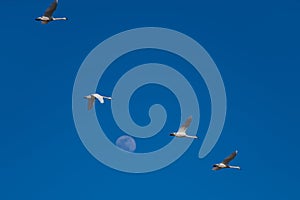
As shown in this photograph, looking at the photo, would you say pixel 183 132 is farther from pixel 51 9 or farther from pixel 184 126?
pixel 51 9

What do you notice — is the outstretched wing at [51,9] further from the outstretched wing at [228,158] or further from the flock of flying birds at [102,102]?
the outstretched wing at [228,158]

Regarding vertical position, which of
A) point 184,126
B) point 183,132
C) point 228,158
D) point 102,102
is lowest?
point 228,158

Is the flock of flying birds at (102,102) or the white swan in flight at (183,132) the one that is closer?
the flock of flying birds at (102,102)

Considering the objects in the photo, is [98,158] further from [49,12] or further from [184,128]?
[49,12]

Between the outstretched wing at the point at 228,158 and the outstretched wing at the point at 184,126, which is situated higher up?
the outstretched wing at the point at 184,126

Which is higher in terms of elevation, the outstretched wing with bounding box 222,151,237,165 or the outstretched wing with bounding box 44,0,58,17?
the outstretched wing with bounding box 44,0,58,17

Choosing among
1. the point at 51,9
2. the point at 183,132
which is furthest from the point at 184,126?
the point at 51,9

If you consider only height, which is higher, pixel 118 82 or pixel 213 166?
pixel 118 82

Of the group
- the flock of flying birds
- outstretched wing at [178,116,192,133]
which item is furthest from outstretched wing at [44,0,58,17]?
outstretched wing at [178,116,192,133]

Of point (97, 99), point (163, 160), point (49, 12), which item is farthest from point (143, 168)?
point (49, 12)

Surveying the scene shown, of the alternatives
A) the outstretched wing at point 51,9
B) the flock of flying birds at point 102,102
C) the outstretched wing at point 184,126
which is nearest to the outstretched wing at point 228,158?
the flock of flying birds at point 102,102

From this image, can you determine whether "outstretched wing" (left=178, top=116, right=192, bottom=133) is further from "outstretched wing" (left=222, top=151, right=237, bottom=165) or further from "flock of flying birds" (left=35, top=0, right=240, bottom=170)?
"outstretched wing" (left=222, top=151, right=237, bottom=165)

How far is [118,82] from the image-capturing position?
311 feet

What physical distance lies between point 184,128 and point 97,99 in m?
5.72
